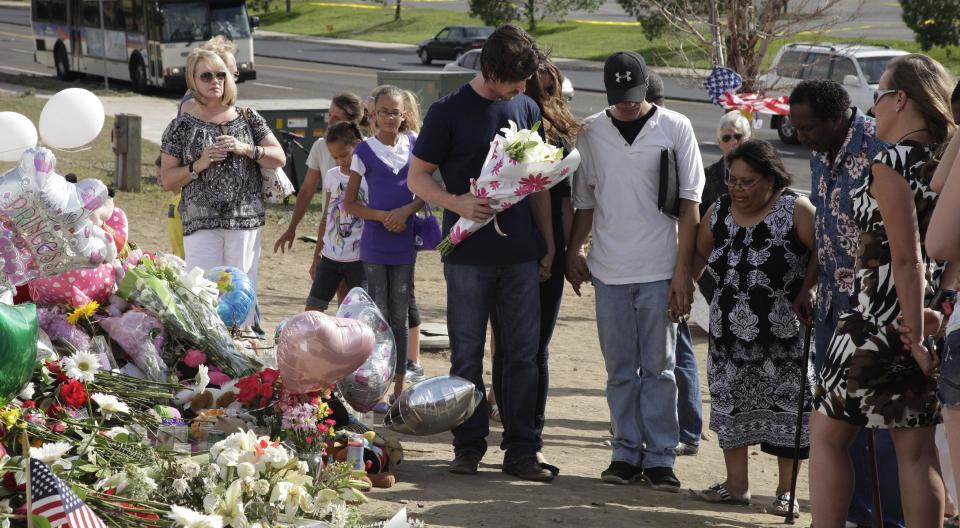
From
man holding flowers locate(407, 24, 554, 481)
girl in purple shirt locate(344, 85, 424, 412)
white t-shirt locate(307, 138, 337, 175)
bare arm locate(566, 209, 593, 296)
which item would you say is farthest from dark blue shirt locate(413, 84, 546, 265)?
white t-shirt locate(307, 138, 337, 175)

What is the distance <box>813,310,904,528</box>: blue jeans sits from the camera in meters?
4.92

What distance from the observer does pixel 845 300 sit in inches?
186

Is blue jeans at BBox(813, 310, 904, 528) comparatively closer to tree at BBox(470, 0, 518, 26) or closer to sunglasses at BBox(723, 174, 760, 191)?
sunglasses at BBox(723, 174, 760, 191)

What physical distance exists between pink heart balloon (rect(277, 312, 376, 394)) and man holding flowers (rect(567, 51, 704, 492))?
132 cm

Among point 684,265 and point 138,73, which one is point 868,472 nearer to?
point 684,265

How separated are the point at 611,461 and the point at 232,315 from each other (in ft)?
6.26

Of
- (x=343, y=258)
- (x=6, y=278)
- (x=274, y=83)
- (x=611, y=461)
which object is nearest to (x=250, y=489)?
(x=6, y=278)

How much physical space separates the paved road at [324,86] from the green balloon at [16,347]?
45.3 feet

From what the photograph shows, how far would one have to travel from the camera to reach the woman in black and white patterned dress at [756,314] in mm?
5164

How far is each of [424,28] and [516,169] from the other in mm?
45441

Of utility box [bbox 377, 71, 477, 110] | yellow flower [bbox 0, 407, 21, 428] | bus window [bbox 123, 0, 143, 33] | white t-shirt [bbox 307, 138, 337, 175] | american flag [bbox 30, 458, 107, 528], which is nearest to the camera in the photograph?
american flag [bbox 30, 458, 107, 528]

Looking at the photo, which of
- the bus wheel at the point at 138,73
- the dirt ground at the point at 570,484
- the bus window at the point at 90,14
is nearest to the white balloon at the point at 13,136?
the dirt ground at the point at 570,484

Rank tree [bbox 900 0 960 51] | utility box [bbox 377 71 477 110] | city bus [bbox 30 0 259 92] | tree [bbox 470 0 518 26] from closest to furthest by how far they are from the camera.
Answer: utility box [bbox 377 71 477 110] → city bus [bbox 30 0 259 92] → tree [bbox 900 0 960 51] → tree [bbox 470 0 518 26]

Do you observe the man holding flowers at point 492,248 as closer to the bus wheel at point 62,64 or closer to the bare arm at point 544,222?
the bare arm at point 544,222
